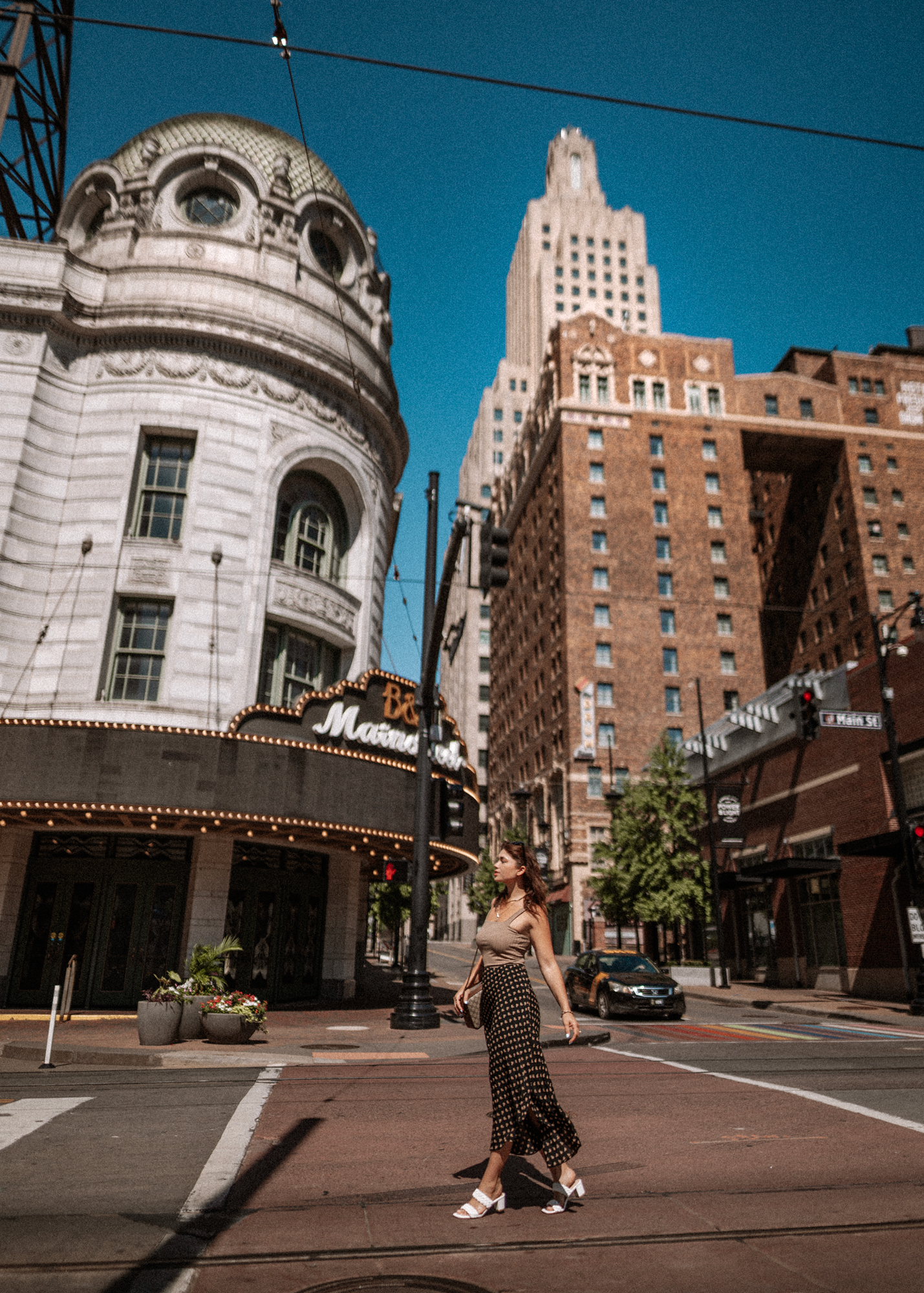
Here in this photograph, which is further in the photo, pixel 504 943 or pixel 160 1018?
pixel 160 1018

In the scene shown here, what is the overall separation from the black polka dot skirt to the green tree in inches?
1351

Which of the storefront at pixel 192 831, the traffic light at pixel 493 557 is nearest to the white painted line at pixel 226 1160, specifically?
the traffic light at pixel 493 557

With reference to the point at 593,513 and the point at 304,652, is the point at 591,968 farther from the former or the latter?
the point at 593,513

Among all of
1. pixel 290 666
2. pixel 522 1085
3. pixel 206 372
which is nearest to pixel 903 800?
pixel 290 666

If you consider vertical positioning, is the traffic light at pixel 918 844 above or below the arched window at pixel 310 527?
below

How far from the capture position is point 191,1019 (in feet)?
46.2

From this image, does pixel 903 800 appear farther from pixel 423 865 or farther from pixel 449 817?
pixel 423 865

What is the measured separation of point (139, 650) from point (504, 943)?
676 inches

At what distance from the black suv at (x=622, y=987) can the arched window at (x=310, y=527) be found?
41.1 feet

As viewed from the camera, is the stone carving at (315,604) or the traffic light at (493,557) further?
the stone carving at (315,604)

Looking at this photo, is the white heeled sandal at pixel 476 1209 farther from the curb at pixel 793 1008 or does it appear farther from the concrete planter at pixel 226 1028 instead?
the curb at pixel 793 1008

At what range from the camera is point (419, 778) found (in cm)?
1800

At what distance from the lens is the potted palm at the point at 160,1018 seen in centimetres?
1352

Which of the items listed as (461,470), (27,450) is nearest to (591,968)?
(27,450)
